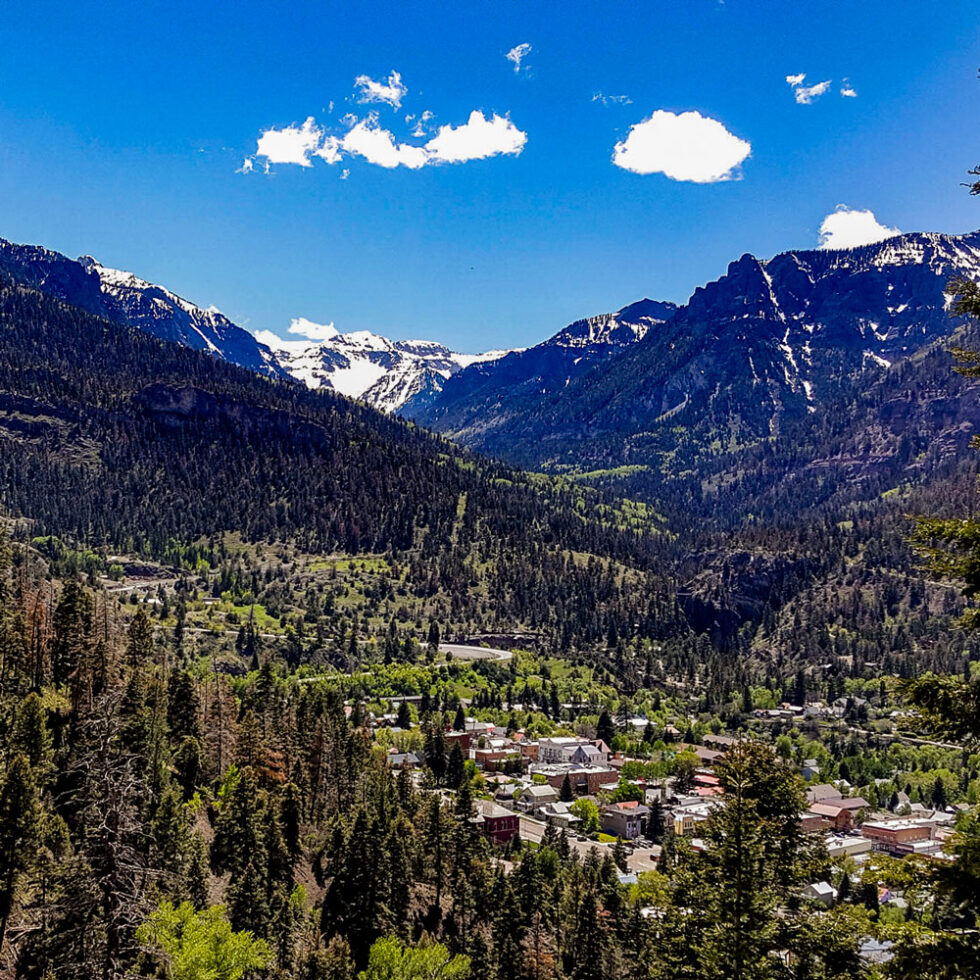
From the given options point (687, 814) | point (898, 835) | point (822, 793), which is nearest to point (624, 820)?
point (687, 814)

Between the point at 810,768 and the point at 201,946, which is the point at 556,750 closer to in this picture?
the point at 810,768

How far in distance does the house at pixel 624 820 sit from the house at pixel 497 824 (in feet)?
58.3

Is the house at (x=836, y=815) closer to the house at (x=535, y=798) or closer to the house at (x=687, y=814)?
the house at (x=687, y=814)

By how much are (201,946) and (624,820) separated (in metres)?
93.7

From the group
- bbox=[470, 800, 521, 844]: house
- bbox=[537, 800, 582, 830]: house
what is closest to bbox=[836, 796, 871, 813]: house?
bbox=[537, 800, 582, 830]: house

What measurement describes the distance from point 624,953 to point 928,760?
4837 inches

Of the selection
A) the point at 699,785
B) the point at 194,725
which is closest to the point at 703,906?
the point at 194,725

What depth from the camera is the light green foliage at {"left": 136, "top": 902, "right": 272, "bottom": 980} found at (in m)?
37.5

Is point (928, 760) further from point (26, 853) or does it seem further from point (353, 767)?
point (26, 853)

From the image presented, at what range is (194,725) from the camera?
77.7 meters

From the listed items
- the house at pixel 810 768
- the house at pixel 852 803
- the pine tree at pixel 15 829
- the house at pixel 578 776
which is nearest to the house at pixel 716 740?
the house at pixel 810 768

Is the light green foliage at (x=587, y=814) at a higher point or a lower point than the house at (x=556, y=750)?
lower

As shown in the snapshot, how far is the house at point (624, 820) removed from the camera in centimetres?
12069

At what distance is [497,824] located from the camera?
4257 inches
